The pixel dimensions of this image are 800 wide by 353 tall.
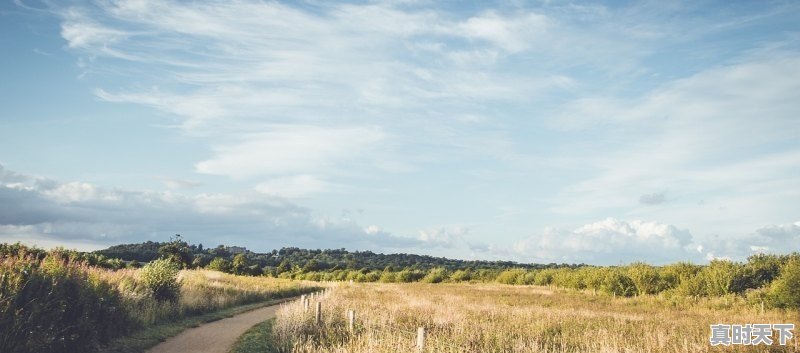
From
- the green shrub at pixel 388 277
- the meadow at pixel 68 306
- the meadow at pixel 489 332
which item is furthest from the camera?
the green shrub at pixel 388 277

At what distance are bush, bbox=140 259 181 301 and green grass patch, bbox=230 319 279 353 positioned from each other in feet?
19.0

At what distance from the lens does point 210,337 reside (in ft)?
61.8

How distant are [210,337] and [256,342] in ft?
7.43

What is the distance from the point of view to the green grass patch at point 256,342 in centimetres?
1642

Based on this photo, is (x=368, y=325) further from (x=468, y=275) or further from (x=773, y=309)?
(x=468, y=275)

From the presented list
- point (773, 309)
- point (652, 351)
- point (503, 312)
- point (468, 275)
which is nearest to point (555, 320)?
point (503, 312)

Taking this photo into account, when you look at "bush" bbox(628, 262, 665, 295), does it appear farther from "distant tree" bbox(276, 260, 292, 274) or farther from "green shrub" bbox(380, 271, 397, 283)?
"distant tree" bbox(276, 260, 292, 274)

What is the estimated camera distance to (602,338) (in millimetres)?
16828

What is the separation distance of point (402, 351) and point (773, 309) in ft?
88.9

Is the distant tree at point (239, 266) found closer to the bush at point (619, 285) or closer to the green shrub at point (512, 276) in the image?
the green shrub at point (512, 276)

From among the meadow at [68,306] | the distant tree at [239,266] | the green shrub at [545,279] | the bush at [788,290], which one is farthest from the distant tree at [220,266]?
the bush at [788,290]

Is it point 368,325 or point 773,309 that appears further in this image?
point 773,309

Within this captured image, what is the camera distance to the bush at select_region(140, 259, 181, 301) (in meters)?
23.7

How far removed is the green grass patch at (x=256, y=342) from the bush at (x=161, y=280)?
579 centimetres
